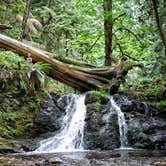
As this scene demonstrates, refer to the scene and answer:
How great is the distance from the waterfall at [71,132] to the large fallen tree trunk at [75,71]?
86cm

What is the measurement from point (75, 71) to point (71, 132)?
9.21ft

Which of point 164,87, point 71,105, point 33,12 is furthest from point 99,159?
point 33,12

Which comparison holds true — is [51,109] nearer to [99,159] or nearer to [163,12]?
[99,159]

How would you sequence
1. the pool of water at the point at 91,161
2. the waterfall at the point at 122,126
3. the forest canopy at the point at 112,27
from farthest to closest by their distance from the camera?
the forest canopy at the point at 112,27 < the waterfall at the point at 122,126 < the pool of water at the point at 91,161

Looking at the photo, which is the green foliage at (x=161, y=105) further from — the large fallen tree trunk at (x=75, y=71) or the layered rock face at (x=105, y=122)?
the large fallen tree trunk at (x=75, y=71)

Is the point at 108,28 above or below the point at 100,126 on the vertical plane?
above

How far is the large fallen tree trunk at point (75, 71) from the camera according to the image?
41.0ft

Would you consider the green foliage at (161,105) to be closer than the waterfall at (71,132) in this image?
No

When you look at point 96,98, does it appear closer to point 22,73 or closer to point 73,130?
point 73,130

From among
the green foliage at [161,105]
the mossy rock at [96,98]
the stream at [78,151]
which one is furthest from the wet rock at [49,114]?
the green foliage at [161,105]

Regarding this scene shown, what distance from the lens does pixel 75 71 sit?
1283cm

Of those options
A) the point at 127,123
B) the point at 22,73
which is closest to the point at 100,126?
the point at 127,123

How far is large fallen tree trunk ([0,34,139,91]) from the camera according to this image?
12.5 metres

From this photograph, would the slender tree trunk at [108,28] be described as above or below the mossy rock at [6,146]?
above
